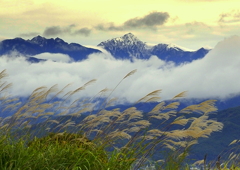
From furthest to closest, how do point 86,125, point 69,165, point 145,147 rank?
point 86,125
point 145,147
point 69,165

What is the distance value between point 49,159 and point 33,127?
2716 mm

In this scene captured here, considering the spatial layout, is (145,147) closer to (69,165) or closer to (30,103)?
(69,165)

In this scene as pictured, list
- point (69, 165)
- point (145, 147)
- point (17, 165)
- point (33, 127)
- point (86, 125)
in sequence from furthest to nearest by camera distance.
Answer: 1. point (33, 127)
2. point (86, 125)
3. point (145, 147)
4. point (69, 165)
5. point (17, 165)

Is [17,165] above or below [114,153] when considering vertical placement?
A: above

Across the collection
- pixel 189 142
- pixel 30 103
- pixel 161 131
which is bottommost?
pixel 189 142

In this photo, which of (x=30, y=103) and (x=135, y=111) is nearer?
(x=135, y=111)

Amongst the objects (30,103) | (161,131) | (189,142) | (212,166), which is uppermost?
(30,103)

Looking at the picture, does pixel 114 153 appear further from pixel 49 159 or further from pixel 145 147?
pixel 49 159

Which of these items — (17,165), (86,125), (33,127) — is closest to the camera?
(17,165)

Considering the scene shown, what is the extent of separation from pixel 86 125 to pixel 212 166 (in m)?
3.04

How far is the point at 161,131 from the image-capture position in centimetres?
679

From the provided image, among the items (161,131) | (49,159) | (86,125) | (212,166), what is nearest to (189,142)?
(161,131)

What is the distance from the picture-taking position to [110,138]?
23.8ft

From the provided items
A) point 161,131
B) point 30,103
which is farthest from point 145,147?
point 30,103
